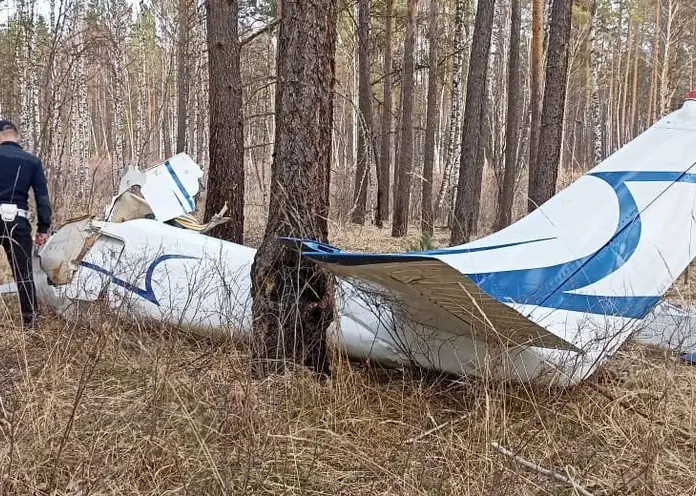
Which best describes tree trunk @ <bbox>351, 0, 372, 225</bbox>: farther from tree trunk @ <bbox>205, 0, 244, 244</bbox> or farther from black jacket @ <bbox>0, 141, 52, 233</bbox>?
black jacket @ <bbox>0, 141, 52, 233</bbox>

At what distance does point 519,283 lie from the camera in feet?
10.5

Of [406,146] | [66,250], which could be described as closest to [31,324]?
[66,250]

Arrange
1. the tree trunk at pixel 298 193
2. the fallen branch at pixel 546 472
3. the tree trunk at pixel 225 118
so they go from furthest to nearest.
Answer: the tree trunk at pixel 225 118, the tree trunk at pixel 298 193, the fallen branch at pixel 546 472

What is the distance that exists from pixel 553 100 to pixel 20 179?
5387mm

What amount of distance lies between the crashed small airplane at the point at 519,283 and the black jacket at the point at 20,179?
30.8 inches

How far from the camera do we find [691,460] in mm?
2430

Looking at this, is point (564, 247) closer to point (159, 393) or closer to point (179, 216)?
point (159, 393)

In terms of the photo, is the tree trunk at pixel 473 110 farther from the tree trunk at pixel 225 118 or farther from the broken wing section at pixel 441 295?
the broken wing section at pixel 441 295

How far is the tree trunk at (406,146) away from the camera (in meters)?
12.1

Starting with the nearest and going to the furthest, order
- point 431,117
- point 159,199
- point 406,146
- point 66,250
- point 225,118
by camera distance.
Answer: point 66,250 → point 159,199 → point 225,118 → point 406,146 → point 431,117

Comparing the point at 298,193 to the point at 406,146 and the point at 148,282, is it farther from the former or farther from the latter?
the point at 406,146

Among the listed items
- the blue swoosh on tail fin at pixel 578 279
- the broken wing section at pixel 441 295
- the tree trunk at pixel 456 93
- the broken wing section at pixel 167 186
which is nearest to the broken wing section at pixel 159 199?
the broken wing section at pixel 167 186

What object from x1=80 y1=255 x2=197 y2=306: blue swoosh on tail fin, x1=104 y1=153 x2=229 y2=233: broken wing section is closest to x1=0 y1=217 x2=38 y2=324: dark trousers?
x1=80 y1=255 x2=197 y2=306: blue swoosh on tail fin

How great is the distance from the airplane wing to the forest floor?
0.33 metres
